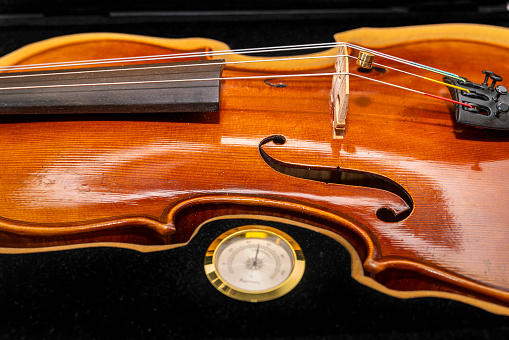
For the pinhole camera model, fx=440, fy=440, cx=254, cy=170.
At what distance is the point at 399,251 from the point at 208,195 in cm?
42

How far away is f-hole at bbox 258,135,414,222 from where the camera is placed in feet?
3.21

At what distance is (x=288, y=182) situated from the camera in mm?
992

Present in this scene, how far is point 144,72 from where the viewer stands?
1.11 meters

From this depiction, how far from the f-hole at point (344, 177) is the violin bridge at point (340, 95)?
3.6 inches

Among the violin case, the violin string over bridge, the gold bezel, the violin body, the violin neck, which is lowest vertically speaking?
the violin case

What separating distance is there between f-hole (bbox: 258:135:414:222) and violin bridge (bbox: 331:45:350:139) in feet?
0.30

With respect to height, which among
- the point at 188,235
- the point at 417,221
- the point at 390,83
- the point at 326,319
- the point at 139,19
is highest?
the point at 139,19

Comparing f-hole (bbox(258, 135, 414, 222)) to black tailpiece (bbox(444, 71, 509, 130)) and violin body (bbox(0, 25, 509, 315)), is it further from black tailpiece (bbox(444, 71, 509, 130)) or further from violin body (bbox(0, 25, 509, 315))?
black tailpiece (bbox(444, 71, 509, 130))

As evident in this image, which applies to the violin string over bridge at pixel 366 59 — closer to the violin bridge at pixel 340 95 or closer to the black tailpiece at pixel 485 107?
the violin bridge at pixel 340 95

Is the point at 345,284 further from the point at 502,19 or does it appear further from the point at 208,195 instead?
the point at 502,19

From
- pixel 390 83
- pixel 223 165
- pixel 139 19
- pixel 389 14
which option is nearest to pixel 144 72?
pixel 223 165

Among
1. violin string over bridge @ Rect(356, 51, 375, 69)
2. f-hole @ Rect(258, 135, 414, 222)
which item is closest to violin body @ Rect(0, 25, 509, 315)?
f-hole @ Rect(258, 135, 414, 222)

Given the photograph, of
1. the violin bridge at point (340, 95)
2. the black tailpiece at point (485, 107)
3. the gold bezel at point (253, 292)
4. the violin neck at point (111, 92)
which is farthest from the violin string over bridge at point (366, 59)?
the gold bezel at point (253, 292)

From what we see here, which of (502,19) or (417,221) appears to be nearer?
(417,221)
